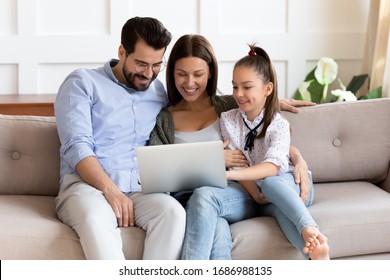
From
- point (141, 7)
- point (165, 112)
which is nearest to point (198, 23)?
point (141, 7)

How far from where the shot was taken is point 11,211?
250cm

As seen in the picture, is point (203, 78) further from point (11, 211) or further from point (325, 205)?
point (11, 211)

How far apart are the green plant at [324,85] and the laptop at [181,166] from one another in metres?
1.85

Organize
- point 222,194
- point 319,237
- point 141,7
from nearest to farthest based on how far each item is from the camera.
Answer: point 319,237 → point 222,194 → point 141,7

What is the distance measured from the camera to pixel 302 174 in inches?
103

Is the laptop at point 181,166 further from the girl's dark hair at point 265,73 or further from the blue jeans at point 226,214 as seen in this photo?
the girl's dark hair at point 265,73

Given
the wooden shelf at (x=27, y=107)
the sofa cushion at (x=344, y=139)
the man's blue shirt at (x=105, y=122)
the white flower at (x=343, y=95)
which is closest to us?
the man's blue shirt at (x=105, y=122)

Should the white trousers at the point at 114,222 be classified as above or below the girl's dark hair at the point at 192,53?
below

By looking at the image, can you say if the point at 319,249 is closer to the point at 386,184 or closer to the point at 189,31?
the point at 386,184

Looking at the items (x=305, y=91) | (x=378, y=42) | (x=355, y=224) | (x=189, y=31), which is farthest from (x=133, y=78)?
(x=378, y=42)

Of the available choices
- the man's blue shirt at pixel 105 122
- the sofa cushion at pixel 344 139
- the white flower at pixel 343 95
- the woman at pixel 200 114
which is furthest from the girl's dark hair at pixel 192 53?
the white flower at pixel 343 95

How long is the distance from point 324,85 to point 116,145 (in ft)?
6.51

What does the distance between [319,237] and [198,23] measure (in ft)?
7.52

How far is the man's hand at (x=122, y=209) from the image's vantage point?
240 centimetres
